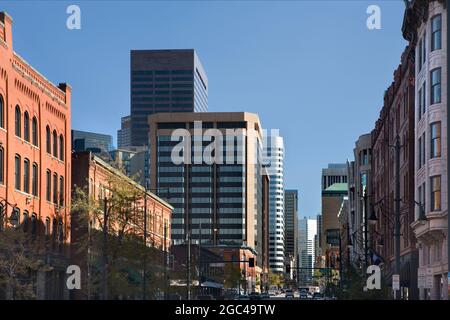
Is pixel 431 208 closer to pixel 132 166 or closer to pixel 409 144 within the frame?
pixel 409 144

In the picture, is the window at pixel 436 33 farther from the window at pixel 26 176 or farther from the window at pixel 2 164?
the window at pixel 26 176

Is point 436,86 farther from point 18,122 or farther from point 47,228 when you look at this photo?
point 47,228

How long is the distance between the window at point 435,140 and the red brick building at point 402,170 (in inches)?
111

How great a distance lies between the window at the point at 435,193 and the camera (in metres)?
52.1

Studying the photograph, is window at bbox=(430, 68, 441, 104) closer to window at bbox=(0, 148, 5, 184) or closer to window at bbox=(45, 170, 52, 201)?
window at bbox=(0, 148, 5, 184)

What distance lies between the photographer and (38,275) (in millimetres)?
60031

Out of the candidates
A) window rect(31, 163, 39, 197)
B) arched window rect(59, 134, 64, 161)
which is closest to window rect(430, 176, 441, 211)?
window rect(31, 163, 39, 197)

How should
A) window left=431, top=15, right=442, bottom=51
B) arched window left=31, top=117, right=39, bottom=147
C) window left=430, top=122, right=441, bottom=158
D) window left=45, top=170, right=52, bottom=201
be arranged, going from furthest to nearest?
window left=45, top=170, right=52, bottom=201
arched window left=31, top=117, right=39, bottom=147
window left=431, top=15, right=442, bottom=51
window left=430, top=122, right=441, bottom=158

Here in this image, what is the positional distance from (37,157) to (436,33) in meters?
31.3

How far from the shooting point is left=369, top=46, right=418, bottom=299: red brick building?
66.1 m

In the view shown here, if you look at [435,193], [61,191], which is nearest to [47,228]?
[61,191]

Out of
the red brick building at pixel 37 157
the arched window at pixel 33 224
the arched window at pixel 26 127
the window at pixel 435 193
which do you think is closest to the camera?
the window at pixel 435 193

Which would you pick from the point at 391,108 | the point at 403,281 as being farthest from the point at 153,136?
the point at 403,281

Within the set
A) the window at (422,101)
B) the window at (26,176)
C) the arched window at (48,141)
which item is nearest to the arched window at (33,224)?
the window at (26,176)
